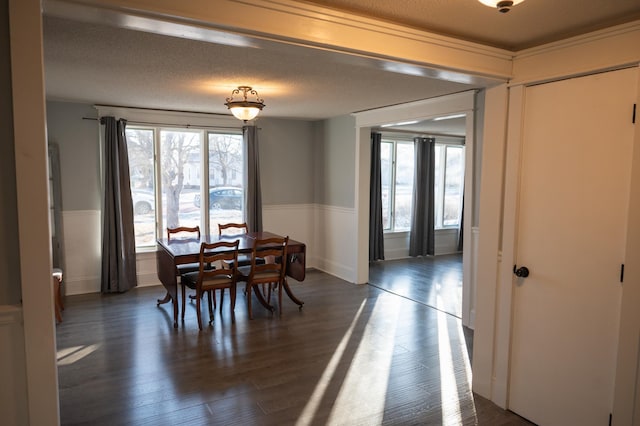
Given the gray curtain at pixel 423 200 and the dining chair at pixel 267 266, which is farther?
the gray curtain at pixel 423 200

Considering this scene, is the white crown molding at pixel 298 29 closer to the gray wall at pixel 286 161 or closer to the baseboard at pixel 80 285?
the gray wall at pixel 286 161

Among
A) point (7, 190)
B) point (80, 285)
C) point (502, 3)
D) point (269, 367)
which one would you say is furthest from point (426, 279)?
point (7, 190)

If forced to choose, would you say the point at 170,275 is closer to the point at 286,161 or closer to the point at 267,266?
the point at 267,266

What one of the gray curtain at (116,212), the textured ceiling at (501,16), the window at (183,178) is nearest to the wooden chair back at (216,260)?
the gray curtain at (116,212)

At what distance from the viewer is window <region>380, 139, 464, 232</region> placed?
7.58 metres

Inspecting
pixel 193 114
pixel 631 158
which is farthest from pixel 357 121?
pixel 631 158

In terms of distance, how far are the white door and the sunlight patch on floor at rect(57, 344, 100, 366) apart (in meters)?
3.28

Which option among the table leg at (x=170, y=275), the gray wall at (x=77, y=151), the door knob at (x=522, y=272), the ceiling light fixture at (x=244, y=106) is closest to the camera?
the door knob at (x=522, y=272)

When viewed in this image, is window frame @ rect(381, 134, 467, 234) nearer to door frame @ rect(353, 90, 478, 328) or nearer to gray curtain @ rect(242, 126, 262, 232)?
door frame @ rect(353, 90, 478, 328)

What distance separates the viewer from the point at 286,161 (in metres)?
6.59

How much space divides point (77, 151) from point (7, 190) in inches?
164

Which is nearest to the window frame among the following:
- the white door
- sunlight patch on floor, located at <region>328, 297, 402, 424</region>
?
sunlight patch on floor, located at <region>328, 297, 402, 424</region>

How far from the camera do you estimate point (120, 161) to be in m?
5.29

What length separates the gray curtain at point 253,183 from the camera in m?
6.11
